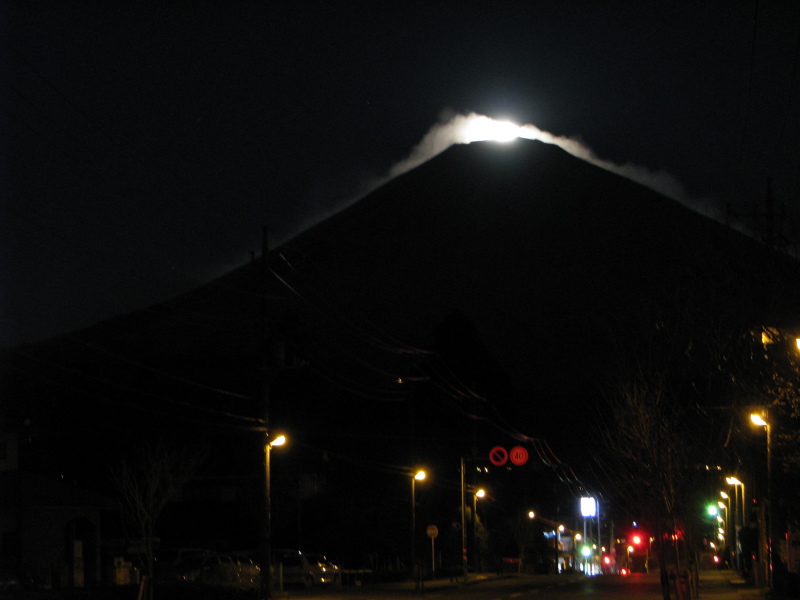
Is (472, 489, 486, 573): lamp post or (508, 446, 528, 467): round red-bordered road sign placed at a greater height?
(508, 446, 528, 467): round red-bordered road sign

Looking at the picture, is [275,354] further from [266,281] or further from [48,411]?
[48,411]

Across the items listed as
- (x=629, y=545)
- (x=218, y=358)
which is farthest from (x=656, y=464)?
(x=629, y=545)

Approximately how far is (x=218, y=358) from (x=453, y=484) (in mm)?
20988

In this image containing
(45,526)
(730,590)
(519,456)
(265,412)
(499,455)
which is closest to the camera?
(265,412)

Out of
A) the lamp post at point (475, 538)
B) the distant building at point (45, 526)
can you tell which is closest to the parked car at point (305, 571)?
the distant building at point (45, 526)

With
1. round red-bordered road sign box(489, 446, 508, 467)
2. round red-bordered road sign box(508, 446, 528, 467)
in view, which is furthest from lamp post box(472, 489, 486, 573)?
round red-bordered road sign box(508, 446, 528, 467)

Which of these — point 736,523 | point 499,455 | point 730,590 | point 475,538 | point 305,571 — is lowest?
point 475,538

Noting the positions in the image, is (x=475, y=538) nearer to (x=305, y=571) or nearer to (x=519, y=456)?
(x=519, y=456)

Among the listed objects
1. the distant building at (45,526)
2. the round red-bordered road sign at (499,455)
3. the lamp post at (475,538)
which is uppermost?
the round red-bordered road sign at (499,455)

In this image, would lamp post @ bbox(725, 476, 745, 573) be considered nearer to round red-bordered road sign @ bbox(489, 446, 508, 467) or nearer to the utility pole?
round red-bordered road sign @ bbox(489, 446, 508, 467)

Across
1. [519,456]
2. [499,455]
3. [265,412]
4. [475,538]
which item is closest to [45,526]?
[265,412]

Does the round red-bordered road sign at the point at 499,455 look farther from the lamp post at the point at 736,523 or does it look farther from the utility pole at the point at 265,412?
the utility pole at the point at 265,412

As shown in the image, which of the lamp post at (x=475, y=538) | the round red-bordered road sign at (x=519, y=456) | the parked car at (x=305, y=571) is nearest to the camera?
the parked car at (x=305, y=571)

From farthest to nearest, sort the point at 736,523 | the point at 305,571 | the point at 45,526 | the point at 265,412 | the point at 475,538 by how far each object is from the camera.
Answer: the point at 475,538 < the point at 736,523 < the point at 305,571 < the point at 45,526 < the point at 265,412
